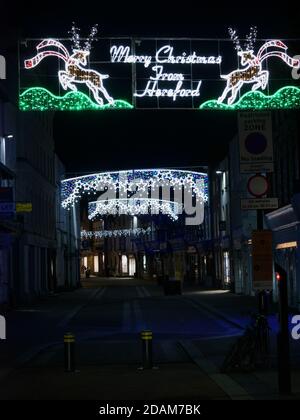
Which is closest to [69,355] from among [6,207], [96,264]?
[6,207]

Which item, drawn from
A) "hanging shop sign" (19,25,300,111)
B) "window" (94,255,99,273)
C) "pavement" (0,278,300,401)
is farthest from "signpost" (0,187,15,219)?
"window" (94,255,99,273)

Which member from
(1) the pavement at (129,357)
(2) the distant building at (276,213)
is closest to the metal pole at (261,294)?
(1) the pavement at (129,357)

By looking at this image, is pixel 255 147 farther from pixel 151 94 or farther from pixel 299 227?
pixel 299 227

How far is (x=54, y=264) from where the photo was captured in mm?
55781

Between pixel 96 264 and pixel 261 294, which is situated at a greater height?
pixel 96 264

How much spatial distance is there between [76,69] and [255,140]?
25.3 ft

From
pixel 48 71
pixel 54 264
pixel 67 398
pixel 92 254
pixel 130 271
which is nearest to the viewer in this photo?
pixel 67 398

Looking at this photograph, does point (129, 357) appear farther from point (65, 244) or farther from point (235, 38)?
point (65, 244)

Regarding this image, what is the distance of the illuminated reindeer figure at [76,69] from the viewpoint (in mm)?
20312

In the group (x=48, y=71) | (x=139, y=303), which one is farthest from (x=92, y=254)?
(x=48, y=71)

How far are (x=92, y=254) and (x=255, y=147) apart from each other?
433ft

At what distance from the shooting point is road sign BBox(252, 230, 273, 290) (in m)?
13.7

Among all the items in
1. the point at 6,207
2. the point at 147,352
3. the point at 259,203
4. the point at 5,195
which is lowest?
the point at 147,352

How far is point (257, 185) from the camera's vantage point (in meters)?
14.4
